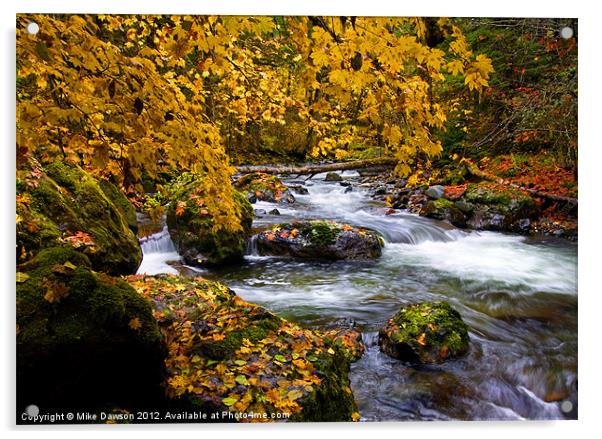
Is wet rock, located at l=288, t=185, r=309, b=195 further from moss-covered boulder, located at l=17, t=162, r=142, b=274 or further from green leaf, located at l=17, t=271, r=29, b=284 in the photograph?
green leaf, located at l=17, t=271, r=29, b=284

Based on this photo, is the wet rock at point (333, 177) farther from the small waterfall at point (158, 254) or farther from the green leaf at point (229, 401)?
the green leaf at point (229, 401)

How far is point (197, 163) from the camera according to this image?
2.34 metres

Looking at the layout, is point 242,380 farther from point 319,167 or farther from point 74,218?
point 319,167

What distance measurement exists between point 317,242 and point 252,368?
82.2 inches

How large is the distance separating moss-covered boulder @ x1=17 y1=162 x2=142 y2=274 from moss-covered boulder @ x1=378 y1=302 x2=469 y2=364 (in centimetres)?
221

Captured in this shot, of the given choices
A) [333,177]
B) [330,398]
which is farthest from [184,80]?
[333,177]

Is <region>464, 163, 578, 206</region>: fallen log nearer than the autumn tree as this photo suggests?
No

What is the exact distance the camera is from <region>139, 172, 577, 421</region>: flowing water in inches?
108

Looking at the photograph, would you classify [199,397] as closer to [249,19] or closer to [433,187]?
[249,19]

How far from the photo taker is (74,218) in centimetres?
346

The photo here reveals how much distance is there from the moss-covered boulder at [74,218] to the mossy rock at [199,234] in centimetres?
41

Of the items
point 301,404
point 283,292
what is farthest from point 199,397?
point 283,292

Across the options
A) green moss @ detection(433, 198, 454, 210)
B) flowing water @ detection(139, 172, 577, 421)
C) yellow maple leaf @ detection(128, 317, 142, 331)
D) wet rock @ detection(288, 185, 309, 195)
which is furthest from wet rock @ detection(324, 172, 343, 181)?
yellow maple leaf @ detection(128, 317, 142, 331)

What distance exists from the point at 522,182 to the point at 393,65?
93.3 inches
